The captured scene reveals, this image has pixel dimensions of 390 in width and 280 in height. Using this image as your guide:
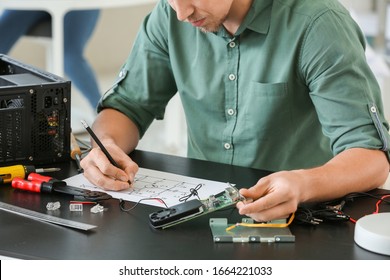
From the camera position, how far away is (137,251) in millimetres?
1358

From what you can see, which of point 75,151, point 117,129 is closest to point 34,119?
point 75,151

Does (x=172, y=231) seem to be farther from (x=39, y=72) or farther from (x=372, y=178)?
(x=39, y=72)

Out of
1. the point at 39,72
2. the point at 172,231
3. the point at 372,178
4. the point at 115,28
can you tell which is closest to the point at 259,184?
the point at 172,231

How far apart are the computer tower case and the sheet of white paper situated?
13cm

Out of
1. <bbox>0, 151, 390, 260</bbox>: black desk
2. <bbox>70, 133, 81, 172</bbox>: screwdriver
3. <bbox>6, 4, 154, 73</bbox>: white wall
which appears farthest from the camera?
<bbox>6, 4, 154, 73</bbox>: white wall

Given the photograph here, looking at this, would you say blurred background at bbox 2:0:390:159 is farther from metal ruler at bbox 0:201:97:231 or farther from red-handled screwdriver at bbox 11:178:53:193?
metal ruler at bbox 0:201:97:231

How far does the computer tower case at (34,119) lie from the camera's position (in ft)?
5.82

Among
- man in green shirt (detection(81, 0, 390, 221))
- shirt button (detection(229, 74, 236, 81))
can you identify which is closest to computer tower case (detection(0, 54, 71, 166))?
man in green shirt (detection(81, 0, 390, 221))

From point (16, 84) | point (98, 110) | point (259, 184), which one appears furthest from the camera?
point (98, 110)

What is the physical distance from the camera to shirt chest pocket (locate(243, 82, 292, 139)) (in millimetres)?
1888

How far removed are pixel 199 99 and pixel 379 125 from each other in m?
0.48

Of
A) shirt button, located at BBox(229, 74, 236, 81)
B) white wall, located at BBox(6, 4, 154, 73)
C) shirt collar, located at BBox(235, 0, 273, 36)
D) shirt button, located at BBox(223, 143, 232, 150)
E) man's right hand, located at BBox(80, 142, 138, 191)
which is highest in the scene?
shirt collar, located at BBox(235, 0, 273, 36)

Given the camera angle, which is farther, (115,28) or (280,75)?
(115,28)

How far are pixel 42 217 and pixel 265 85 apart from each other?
2.10 feet
